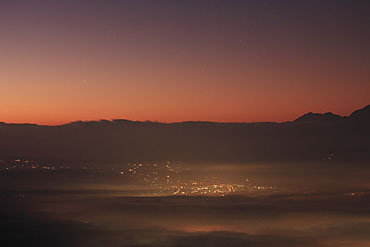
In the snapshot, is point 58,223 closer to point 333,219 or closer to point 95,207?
point 95,207

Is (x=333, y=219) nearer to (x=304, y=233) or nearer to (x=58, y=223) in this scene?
(x=304, y=233)

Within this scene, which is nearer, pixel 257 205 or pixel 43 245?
pixel 43 245

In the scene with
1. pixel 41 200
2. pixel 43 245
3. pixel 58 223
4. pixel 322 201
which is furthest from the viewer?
pixel 41 200

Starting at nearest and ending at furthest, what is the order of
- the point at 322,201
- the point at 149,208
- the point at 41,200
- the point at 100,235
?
1. the point at 100,235
2. the point at 149,208
3. the point at 322,201
4. the point at 41,200

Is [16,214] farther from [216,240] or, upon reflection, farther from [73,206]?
[216,240]

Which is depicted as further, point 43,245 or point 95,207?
point 95,207

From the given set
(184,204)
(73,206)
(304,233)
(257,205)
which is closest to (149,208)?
(184,204)

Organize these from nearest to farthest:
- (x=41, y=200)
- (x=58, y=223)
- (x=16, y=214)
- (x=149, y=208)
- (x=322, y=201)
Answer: (x=58, y=223), (x=16, y=214), (x=149, y=208), (x=322, y=201), (x=41, y=200)

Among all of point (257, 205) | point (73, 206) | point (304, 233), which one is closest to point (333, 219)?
point (304, 233)

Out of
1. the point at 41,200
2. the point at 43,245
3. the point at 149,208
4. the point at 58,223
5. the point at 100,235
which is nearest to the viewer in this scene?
the point at 43,245
